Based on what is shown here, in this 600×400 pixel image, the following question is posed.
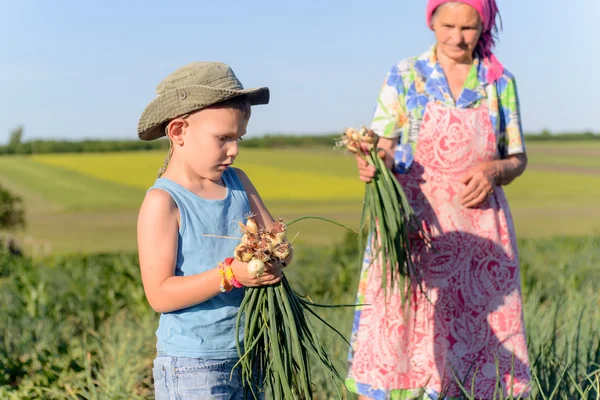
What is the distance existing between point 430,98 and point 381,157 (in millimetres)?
342

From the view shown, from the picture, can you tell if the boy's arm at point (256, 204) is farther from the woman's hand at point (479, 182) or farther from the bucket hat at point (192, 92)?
the woman's hand at point (479, 182)

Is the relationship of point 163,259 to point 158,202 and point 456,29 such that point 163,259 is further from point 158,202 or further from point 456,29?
point 456,29

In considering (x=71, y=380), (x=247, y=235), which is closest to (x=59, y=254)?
(x=71, y=380)

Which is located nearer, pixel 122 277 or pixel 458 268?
pixel 458 268

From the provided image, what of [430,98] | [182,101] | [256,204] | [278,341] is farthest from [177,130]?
[430,98]

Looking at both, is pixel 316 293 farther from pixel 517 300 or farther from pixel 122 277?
pixel 517 300

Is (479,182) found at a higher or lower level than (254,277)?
higher

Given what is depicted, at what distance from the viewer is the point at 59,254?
24.7 feet

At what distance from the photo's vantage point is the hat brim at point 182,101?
6.76ft

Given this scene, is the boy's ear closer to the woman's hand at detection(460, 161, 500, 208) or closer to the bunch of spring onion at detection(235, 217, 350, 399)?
the bunch of spring onion at detection(235, 217, 350, 399)

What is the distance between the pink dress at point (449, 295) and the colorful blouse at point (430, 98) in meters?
0.04

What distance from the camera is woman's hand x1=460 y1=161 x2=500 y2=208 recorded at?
10.0 ft

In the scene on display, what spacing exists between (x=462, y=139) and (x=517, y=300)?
726 mm

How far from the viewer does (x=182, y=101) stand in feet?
6.88
